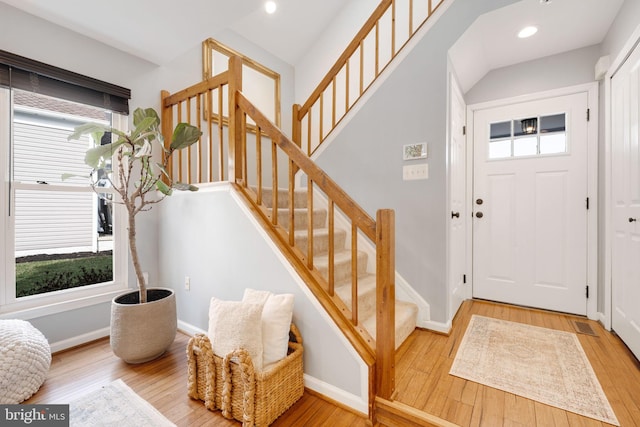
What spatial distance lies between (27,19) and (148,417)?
274cm

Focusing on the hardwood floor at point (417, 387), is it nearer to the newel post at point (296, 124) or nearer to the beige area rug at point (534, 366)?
the beige area rug at point (534, 366)

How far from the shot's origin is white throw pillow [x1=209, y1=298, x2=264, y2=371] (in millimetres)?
1456

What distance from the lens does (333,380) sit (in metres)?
1.53

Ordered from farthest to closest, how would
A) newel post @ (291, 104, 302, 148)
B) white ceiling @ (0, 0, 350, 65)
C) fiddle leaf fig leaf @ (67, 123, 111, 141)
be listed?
newel post @ (291, 104, 302, 148)
white ceiling @ (0, 0, 350, 65)
fiddle leaf fig leaf @ (67, 123, 111, 141)

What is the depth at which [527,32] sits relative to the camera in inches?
91.9

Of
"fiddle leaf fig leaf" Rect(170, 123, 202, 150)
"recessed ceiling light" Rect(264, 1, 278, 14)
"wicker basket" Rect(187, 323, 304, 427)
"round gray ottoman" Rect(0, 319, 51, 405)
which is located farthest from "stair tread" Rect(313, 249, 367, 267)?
"recessed ceiling light" Rect(264, 1, 278, 14)

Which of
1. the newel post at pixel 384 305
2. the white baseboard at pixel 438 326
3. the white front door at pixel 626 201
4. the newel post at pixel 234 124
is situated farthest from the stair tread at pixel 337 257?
the white front door at pixel 626 201

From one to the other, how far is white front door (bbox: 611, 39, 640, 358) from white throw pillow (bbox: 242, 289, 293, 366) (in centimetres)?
224

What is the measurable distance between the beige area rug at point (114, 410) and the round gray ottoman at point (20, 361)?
0.30 metres

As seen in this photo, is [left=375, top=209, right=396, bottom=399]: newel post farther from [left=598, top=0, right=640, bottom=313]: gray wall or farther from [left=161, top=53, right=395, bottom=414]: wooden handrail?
[left=598, top=0, right=640, bottom=313]: gray wall

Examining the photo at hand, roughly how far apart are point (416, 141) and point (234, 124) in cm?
148

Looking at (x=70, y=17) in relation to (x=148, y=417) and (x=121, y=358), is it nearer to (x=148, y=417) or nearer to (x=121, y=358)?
(x=121, y=358)

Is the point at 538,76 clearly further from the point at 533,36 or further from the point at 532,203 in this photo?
the point at 532,203

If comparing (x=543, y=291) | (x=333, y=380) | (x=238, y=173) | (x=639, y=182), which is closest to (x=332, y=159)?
(x=238, y=173)
